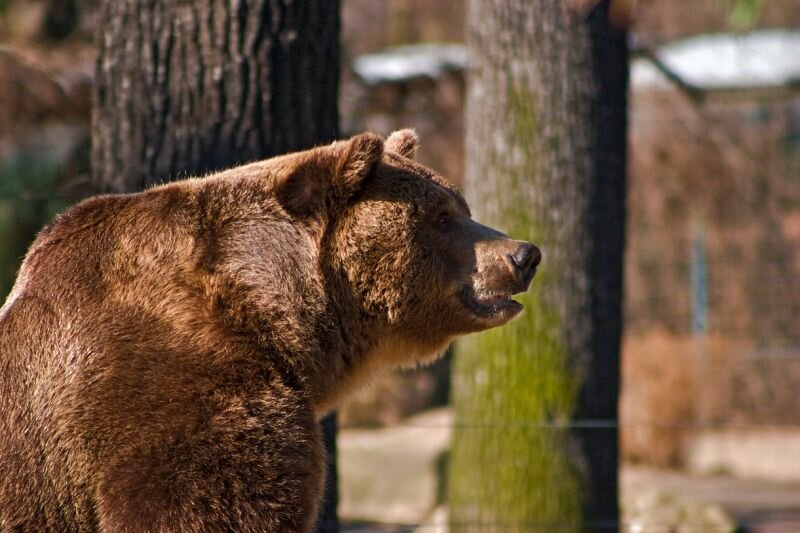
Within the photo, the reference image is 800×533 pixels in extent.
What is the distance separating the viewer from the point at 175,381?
271 centimetres

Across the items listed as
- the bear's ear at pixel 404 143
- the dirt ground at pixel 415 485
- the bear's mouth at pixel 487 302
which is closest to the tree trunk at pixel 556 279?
the bear's ear at pixel 404 143

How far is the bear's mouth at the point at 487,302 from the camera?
325 cm

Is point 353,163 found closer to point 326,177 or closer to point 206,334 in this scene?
point 326,177

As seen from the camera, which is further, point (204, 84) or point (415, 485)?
point (415, 485)

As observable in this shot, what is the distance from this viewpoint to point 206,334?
9.10ft

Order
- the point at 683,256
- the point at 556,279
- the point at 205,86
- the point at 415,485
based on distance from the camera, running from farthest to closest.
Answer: the point at 683,256 → the point at 415,485 → the point at 556,279 → the point at 205,86

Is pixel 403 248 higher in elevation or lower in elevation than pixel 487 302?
higher

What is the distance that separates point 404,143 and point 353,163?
1.78ft

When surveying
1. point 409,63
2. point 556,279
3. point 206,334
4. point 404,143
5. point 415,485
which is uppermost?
point 409,63

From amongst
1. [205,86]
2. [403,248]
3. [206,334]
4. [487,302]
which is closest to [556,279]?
[205,86]

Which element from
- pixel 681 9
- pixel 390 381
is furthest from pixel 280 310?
pixel 681 9

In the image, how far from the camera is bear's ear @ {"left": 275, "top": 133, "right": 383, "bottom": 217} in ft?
9.84

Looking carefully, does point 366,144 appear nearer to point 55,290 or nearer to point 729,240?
point 55,290

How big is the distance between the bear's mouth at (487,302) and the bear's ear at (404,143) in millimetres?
529
